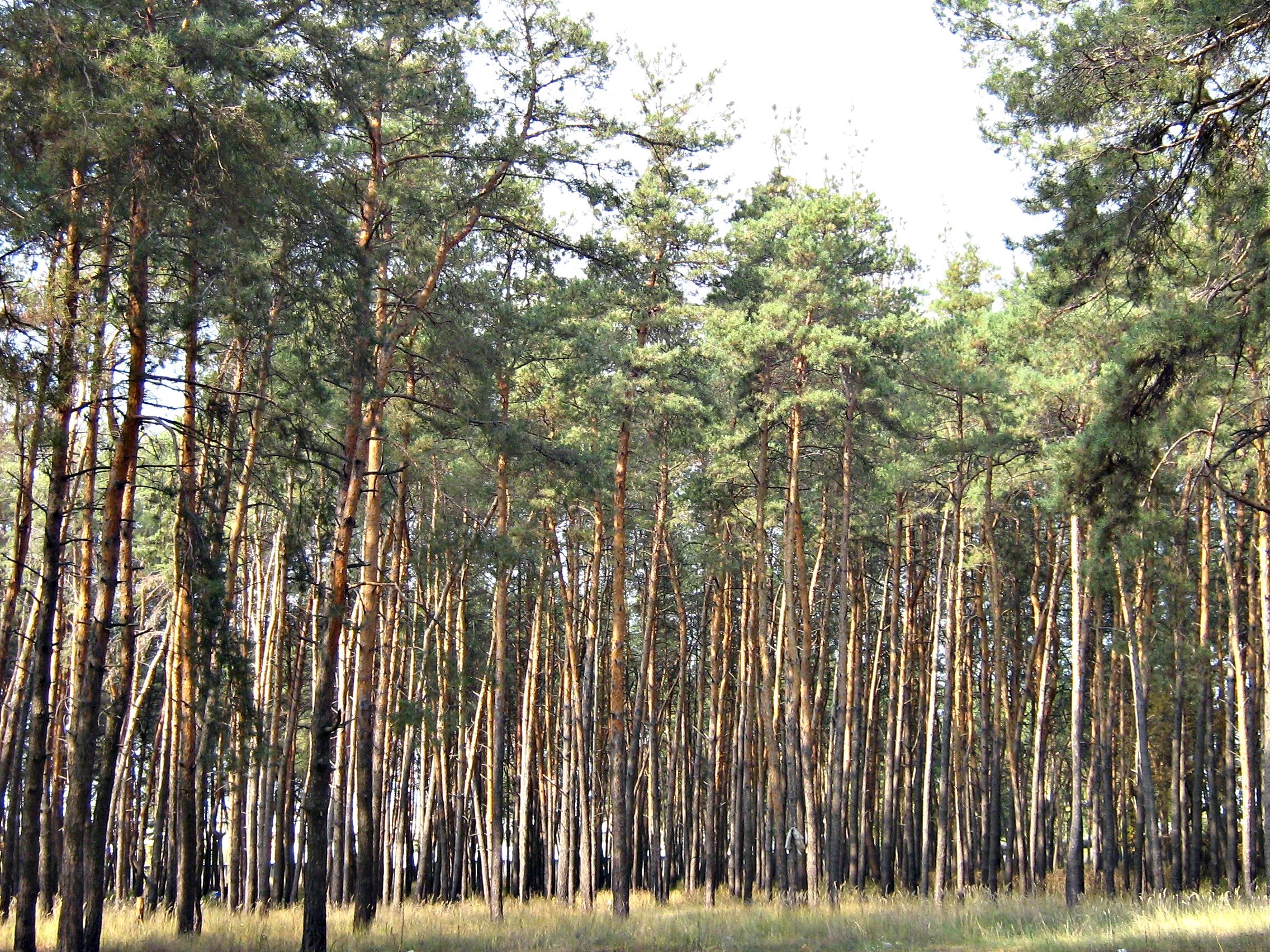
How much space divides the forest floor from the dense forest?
3.23 feet

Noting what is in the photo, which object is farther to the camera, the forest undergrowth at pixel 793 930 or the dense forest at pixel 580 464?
the forest undergrowth at pixel 793 930

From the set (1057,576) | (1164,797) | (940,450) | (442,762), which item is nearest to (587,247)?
(940,450)

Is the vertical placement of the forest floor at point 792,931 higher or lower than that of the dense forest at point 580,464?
lower

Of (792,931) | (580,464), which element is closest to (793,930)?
(792,931)

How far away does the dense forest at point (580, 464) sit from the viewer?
978 cm

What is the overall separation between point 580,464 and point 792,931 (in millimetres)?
6775

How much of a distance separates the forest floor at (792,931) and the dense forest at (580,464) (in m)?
0.98

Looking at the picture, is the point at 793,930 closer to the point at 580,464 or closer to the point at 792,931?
the point at 792,931

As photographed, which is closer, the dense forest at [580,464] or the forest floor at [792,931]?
the dense forest at [580,464]

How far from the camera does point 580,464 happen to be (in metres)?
13.9

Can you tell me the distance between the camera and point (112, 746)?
11586mm

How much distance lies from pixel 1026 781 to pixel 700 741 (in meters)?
13.0

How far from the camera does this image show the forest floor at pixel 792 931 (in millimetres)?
11828

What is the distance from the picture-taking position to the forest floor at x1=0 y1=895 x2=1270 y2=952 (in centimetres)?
1183
